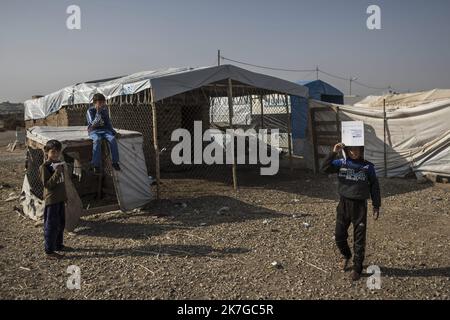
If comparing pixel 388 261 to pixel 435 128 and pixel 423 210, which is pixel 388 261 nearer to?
pixel 423 210

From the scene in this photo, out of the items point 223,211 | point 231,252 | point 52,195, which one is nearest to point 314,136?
point 223,211

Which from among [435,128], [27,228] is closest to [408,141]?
[435,128]

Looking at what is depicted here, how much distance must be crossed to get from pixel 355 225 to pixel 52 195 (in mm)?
3836

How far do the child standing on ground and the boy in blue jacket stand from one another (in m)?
1.69

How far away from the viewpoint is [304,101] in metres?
15.8

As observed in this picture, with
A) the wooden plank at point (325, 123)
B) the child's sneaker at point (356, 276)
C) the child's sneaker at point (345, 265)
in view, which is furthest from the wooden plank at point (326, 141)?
the child's sneaker at point (356, 276)

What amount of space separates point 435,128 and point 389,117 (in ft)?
3.82

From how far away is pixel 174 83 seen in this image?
336 inches

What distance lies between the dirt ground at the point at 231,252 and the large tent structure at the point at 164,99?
1.94 meters

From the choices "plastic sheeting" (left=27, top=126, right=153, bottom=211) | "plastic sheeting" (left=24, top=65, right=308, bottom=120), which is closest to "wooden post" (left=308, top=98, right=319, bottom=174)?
"plastic sheeting" (left=24, top=65, right=308, bottom=120)

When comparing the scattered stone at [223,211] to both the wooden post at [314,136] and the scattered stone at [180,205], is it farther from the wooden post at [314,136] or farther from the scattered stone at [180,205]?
the wooden post at [314,136]

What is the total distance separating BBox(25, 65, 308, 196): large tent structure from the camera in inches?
342

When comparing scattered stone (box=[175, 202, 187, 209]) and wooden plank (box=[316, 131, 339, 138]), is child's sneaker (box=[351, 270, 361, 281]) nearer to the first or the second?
scattered stone (box=[175, 202, 187, 209])

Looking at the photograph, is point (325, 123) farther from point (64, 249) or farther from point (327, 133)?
point (64, 249)
